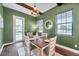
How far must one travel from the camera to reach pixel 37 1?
180 cm

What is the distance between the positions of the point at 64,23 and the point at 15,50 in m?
1.10

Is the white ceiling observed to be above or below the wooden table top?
above

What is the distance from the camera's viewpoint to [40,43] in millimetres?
1910

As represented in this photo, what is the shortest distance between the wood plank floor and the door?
14 cm

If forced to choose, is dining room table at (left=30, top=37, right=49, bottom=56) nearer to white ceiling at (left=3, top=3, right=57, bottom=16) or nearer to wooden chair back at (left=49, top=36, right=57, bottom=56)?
wooden chair back at (left=49, top=36, right=57, bottom=56)

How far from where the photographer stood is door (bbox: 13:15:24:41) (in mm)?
1892

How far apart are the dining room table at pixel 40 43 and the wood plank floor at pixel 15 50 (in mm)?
229

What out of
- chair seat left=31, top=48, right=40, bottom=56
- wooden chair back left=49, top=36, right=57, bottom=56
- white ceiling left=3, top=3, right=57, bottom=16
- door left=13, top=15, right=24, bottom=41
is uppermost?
white ceiling left=3, top=3, right=57, bottom=16

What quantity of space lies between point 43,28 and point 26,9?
52 cm

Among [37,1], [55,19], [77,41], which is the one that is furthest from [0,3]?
[77,41]

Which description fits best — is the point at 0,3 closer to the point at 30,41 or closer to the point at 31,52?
the point at 30,41

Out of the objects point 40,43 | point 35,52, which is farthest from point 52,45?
point 35,52

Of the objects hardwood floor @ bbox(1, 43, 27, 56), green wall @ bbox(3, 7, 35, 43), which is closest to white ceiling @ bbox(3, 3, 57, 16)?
green wall @ bbox(3, 7, 35, 43)

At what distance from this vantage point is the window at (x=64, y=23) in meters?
1.81
